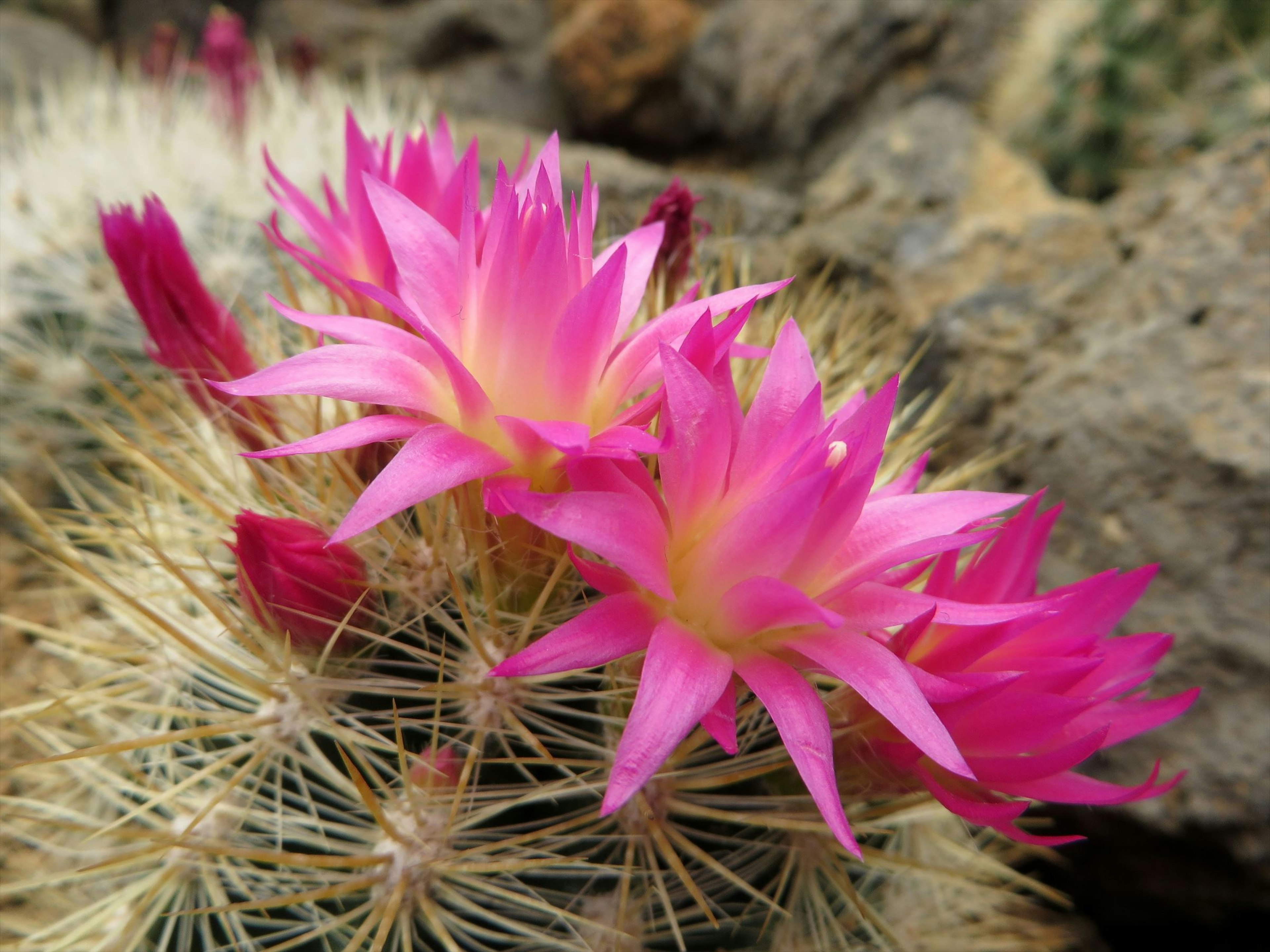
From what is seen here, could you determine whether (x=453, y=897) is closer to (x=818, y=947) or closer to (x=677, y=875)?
(x=677, y=875)

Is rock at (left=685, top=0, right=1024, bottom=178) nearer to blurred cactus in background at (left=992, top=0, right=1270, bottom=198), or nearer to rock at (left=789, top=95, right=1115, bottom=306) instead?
blurred cactus in background at (left=992, top=0, right=1270, bottom=198)

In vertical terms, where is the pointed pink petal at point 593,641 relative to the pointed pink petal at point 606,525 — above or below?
below

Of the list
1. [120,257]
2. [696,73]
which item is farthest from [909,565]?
[696,73]

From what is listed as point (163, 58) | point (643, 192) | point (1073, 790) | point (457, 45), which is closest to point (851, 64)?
point (643, 192)

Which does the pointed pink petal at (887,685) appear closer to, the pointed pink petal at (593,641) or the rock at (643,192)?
the pointed pink petal at (593,641)

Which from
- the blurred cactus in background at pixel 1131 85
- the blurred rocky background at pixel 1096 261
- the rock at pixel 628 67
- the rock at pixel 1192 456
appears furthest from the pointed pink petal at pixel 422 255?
the rock at pixel 628 67

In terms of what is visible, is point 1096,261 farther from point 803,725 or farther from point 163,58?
point 163,58
